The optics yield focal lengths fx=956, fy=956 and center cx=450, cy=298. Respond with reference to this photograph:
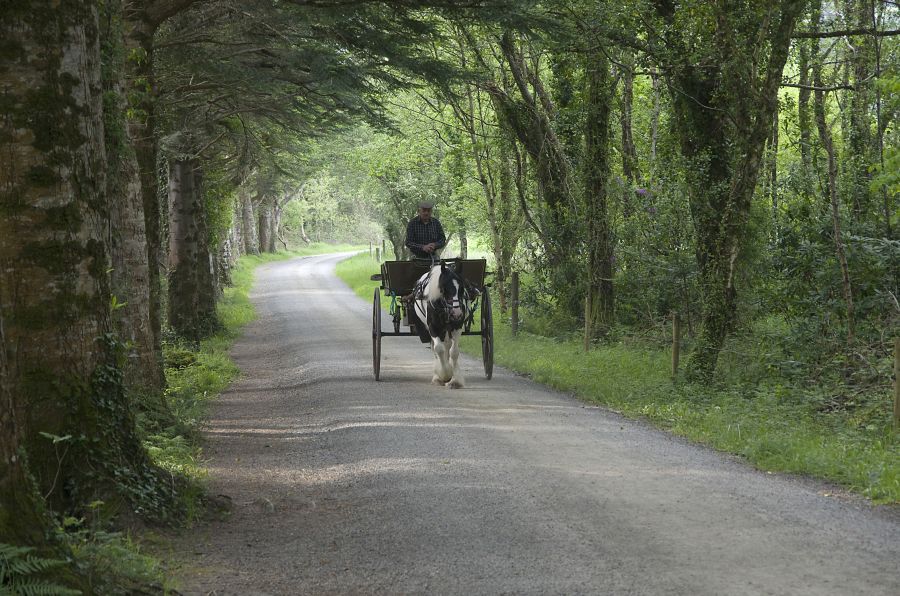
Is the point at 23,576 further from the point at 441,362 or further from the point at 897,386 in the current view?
the point at 441,362

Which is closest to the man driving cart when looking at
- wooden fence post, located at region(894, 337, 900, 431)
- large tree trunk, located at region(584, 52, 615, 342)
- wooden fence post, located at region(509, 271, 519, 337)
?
large tree trunk, located at region(584, 52, 615, 342)

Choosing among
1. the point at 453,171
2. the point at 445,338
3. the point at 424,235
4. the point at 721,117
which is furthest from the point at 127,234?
the point at 453,171

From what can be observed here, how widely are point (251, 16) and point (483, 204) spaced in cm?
2233

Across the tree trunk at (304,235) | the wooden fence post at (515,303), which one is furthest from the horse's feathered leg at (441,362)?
the tree trunk at (304,235)

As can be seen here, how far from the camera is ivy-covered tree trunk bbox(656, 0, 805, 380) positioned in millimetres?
12695

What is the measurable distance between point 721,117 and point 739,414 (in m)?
5.49

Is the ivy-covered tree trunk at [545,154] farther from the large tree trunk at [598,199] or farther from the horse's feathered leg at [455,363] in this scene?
the horse's feathered leg at [455,363]

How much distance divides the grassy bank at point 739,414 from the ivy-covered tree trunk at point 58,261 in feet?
18.5

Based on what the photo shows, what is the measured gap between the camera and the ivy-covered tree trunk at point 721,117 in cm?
1270

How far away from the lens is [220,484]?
27.0 feet

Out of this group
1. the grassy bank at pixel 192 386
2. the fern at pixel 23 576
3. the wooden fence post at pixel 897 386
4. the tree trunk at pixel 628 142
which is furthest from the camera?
the tree trunk at pixel 628 142

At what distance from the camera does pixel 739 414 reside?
11.0 metres

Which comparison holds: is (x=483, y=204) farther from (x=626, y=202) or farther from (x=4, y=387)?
(x=4, y=387)

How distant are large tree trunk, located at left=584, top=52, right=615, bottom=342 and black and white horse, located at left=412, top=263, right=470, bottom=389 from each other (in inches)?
201
